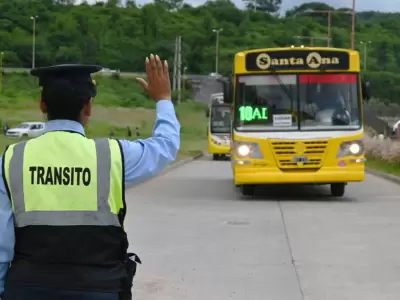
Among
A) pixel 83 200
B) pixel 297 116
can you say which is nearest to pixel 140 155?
pixel 83 200

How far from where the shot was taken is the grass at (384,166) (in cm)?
2951

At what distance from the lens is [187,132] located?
2918 inches

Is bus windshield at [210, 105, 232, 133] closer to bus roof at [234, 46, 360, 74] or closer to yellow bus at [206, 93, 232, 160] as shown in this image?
yellow bus at [206, 93, 232, 160]

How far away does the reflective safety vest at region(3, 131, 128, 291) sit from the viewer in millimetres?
3492

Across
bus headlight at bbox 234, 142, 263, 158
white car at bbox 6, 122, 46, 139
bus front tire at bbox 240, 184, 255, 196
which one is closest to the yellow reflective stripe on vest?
bus headlight at bbox 234, 142, 263, 158

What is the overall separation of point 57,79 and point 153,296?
16.9 feet

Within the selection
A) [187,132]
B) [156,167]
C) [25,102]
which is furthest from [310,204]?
[25,102]

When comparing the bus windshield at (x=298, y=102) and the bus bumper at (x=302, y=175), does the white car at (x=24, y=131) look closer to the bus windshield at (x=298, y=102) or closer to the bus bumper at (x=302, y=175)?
→ the bus windshield at (x=298, y=102)

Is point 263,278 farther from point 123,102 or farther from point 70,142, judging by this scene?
point 123,102

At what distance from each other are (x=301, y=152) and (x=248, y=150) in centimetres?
107

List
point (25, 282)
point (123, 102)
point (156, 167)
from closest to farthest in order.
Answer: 1. point (25, 282)
2. point (156, 167)
3. point (123, 102)

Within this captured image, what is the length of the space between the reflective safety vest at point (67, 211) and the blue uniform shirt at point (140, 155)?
1.2 inches

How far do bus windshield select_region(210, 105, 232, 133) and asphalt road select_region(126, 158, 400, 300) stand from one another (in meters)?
22.4

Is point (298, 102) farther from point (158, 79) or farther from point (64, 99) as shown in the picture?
point (64, 99)
